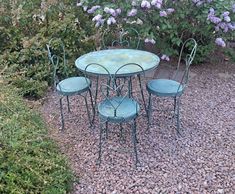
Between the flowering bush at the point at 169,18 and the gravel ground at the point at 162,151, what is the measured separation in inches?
31.6

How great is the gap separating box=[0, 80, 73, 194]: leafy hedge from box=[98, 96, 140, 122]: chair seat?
1.61 feet

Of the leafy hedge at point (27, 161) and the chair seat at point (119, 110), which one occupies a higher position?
the chair seat at point (119, 110)

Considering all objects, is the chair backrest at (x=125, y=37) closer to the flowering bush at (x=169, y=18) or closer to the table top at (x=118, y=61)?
the flowering bush at (x=169, y=18)

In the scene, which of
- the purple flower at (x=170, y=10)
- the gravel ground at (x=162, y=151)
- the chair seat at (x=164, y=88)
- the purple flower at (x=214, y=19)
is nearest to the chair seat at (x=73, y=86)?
the gravel ground at (x=162, y=151)

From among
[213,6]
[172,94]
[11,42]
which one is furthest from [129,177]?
[11,42]

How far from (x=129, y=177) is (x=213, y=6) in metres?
2.33

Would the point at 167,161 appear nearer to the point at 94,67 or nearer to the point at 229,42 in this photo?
the point at 94,67

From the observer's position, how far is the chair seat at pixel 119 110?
8.60 feet

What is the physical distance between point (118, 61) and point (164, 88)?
49cm

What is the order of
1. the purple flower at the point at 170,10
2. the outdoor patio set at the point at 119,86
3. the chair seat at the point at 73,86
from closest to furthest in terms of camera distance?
the outdoor patio set at the point at 119,86 → the chair seat at the point at 73,86 → the purple flower at the point at 170,10

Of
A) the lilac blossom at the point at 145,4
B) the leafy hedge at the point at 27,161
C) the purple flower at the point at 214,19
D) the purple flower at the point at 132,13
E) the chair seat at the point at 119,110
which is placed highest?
the lilac blossom at the point at 145,4

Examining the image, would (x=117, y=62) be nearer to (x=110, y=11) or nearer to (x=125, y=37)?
(x=110, y=11)

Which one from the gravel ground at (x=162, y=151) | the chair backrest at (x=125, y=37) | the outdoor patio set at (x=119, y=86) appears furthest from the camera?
the chair backrest at (x=125, y=37)

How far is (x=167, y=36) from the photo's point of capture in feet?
13.9
